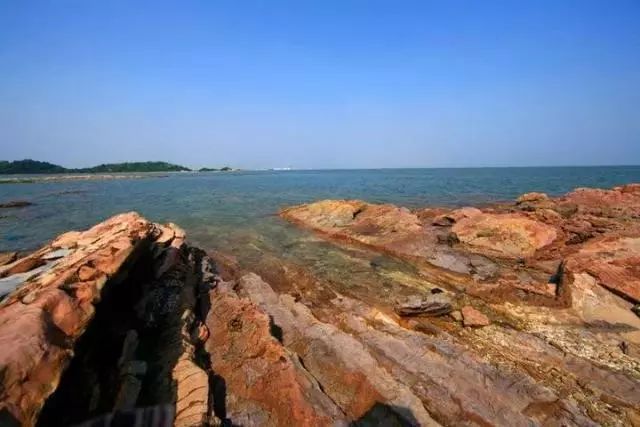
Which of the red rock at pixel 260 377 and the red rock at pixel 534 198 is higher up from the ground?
the red rock at pixel 534 198

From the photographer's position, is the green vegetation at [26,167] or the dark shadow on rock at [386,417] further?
the green vegetation at [26,167]

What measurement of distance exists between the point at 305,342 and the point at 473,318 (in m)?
4.36

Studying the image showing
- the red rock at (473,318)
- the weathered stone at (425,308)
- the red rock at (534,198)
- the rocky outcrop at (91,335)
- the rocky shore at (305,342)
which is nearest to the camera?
the rocky outcrop at (91,335)

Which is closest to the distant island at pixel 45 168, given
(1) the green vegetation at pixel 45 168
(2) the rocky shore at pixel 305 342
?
(1) the green vegetation at pixel 45 168

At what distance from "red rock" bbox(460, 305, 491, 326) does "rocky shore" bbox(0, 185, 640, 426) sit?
5cm

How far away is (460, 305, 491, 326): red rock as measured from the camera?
816 centimetres

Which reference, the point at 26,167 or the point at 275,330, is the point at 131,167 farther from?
the point at 275,330

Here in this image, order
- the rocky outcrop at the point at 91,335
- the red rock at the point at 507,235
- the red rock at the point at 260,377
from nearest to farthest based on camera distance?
the rocky outcrop at the point at 91,335, the red rock at the point at 260,377, the red rock at the point at 507,235

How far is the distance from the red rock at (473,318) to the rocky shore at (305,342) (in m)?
0.05

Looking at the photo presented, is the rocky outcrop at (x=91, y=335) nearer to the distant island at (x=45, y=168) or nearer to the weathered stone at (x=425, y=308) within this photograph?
the weathered stone at (x=425, y=308)

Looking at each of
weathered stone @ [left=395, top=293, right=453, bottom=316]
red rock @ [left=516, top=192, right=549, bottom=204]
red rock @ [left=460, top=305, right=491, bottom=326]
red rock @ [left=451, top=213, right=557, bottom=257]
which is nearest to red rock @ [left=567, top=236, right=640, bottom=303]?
red rock @ [left=451, top=213, right=557, bottom=257]

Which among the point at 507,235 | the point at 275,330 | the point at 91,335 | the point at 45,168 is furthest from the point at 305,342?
the point at 45,168

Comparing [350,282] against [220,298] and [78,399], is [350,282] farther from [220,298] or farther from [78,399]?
[78,399]

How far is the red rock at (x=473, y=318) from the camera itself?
26.8 feet
